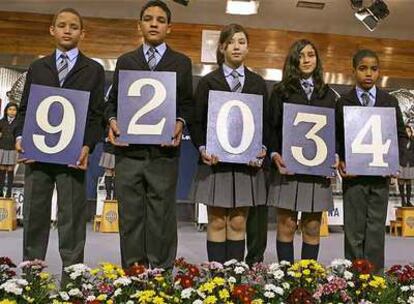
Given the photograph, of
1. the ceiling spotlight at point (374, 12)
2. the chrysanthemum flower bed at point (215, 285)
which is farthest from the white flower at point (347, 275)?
the ceiling spotlight at point (374, 12)

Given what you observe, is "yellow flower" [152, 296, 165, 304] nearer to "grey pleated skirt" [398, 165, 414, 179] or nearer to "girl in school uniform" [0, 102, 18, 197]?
"girl in school uniform" [0, 102, 18, 197]

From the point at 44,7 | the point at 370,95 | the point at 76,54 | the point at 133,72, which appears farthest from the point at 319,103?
the point at 44,7

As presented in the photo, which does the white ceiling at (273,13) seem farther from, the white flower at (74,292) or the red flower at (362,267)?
the white flower at (74,292)

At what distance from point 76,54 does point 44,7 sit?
457 centimetres

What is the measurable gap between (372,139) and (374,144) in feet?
0.08

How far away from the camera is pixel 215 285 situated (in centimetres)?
175

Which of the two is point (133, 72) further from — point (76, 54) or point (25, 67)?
point (25, 67)

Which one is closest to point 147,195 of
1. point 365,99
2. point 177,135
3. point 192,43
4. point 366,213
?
point 177,135

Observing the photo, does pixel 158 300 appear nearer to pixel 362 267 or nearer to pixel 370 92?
pixel 362 267

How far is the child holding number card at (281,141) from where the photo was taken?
237cm

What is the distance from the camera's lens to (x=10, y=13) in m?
6.46

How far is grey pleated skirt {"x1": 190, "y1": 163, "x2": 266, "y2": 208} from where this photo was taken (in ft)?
7.29

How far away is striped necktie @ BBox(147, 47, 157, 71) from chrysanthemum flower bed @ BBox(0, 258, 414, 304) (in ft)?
2.57

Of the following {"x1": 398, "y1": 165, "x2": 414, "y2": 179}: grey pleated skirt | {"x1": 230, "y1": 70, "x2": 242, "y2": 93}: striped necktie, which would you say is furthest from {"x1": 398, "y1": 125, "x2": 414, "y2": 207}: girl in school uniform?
{"x1": 230, "y1": 70, "x2": 242, "y2": 93}: striped necktie
